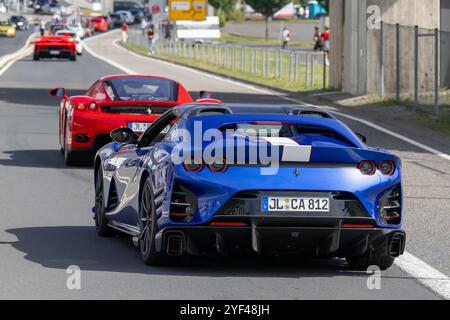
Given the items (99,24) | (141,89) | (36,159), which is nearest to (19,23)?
(99,24)

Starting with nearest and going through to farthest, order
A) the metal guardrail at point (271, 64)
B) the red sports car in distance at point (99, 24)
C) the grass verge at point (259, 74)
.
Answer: the grass verge at point (259, 74), the metal guardrail at point (271, 64), the red sports car in distance at point (99, 24)

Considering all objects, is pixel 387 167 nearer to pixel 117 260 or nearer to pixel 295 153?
pixel 295 153

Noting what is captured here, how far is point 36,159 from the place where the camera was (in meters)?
19.6

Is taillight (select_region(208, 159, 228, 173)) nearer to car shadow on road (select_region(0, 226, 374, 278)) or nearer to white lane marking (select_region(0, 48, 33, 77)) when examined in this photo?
car shadow on road (select_region(0, 226, 374, 278))

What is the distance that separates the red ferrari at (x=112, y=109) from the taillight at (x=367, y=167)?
8.25 metres

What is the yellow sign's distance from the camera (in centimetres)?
9102

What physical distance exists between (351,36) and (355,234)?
92.0ft

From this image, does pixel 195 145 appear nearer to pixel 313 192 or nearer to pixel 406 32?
pixel 313 192

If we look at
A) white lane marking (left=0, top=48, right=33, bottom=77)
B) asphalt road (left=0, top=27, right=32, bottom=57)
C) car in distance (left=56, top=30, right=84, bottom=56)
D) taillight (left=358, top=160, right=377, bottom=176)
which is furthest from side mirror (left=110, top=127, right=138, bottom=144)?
car in distance (left=56, top=30, right=84, bottom=56)

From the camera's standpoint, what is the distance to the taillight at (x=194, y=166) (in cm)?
992

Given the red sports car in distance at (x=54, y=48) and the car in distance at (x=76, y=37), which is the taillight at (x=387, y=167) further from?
the car in distance at (x=76, y=37)

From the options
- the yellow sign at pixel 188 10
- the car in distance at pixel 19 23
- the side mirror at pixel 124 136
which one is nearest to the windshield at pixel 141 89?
the side mirror at pixel 124 136

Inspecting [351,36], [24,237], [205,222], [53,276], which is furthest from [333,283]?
[351,36]

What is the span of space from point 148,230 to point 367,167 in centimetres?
163
